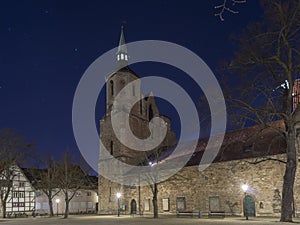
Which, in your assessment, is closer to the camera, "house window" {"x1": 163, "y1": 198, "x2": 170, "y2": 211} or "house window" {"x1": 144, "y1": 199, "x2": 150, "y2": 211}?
"house window" {"x1": 163, "y1": 198, "x2": 170, "y2": 211}

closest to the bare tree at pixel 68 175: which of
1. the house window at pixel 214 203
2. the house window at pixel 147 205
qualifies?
the house window at pixel 147 205

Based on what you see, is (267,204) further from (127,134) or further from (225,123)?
(127,134)

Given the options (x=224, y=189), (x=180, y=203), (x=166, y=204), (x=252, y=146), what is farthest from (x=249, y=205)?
(x=166, y=204)

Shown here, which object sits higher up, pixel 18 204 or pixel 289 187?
pixel 289 187

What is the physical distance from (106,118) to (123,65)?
901cm

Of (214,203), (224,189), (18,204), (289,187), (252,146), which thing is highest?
(252,146)

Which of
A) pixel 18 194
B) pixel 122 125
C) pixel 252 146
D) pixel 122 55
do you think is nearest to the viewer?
pixel 252 146

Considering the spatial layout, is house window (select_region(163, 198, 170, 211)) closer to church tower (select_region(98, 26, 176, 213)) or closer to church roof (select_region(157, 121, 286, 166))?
church roof (select_region(157, 121, 286, 166))

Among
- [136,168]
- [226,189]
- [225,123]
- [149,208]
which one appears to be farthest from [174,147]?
[225,123]

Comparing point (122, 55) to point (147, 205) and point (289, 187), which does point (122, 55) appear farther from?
point (289, 187)

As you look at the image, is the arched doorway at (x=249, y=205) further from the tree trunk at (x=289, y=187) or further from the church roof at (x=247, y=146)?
the tree trunk at (x=289, y=187)

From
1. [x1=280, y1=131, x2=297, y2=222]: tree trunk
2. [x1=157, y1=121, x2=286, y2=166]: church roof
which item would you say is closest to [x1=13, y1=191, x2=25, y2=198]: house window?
[x1=157, y1=121, x2=286, y2=166]: church roof

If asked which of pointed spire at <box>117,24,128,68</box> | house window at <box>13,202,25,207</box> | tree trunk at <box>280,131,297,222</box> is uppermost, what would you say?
pointed spire at <box>117,24,128,68</box>

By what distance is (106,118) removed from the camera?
54062mm
